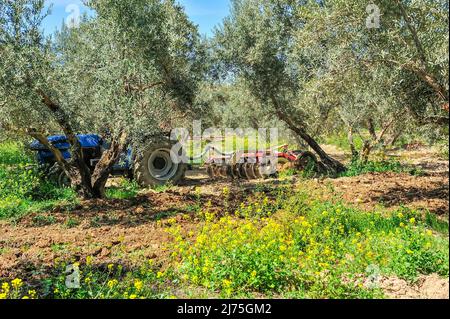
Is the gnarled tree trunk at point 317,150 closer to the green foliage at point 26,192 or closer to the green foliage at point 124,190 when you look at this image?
the green foliage at point 124,190

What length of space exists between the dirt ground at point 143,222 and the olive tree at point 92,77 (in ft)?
4.84

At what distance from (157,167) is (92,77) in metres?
3.52

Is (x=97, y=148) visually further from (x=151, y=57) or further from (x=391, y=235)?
(x=391, y=235)

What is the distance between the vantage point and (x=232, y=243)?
5.22 metres

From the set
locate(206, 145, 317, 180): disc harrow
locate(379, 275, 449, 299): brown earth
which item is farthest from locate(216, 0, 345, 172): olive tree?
locate(379, 275, 449, 299): brown earth

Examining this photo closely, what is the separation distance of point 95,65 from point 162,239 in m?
4.53

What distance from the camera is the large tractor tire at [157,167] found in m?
11.7

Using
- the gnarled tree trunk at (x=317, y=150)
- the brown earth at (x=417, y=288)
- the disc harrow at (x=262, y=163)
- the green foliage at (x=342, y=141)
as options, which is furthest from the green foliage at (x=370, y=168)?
the green foliage at (x=342, y=141)
